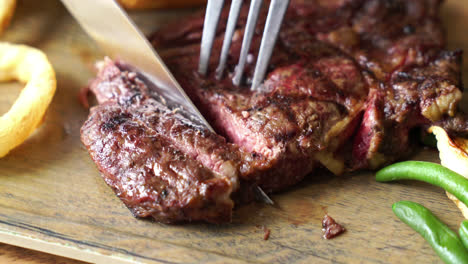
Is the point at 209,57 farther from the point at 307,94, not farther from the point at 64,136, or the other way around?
the point at 64,136

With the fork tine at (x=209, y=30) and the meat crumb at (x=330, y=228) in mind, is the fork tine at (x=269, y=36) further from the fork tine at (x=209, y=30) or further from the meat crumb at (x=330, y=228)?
the meat crumb at (x=330, y=228)

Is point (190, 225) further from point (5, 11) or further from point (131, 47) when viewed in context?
point (5, 11)

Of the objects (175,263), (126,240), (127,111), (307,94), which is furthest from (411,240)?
(127,111)

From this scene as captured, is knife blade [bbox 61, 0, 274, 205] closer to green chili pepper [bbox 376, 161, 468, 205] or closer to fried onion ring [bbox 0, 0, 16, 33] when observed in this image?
fried onion ring [bbox 0, 0, 16, 33]

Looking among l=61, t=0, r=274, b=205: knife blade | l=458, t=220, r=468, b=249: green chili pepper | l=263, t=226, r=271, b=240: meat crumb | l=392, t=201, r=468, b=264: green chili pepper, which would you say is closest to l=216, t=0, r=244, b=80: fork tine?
l=61, t=0, r=274, b=205: knife blade

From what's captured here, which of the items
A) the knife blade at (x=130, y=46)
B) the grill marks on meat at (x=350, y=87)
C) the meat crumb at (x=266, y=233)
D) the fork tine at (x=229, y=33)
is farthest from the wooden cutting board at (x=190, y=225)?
the fork tine at (x=229, y=33)
